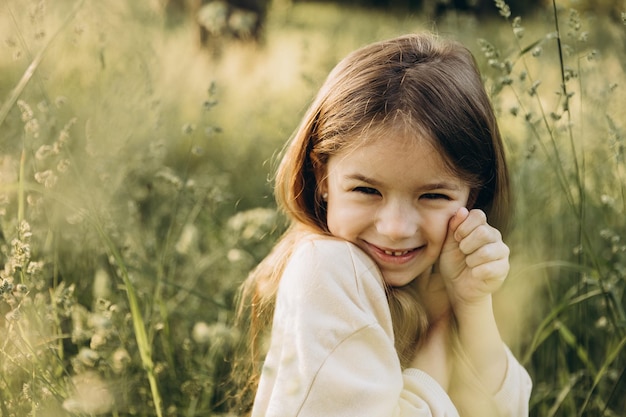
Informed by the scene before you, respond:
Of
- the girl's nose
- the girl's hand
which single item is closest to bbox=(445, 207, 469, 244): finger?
the girl's hand

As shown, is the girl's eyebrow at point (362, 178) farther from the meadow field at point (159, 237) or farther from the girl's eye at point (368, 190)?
the meadow field at point (159, 237)

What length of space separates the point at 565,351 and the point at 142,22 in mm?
2284

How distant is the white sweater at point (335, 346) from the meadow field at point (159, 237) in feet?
0.57

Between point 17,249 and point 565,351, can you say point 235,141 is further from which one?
point 17,249

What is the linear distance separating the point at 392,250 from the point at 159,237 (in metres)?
1.52

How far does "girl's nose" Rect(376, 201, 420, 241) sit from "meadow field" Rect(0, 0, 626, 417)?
15.3 inches

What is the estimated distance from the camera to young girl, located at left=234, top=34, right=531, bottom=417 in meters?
1.48

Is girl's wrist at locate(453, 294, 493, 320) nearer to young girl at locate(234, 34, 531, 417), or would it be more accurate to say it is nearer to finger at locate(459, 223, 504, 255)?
young girl at locate(234, 34, 531, 417)

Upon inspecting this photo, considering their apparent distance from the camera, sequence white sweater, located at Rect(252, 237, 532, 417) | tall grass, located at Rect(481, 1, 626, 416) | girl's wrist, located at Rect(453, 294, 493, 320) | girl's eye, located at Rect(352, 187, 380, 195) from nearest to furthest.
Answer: white sweater, located at Rect(252, 237, 532, 417)
girl's eye, located at Rect(352, 187, 380, 195)
girl's wrist, located at Rect(453, 294, 493, 320)
tall grass, located at Rect(481, 1, 626, 416)

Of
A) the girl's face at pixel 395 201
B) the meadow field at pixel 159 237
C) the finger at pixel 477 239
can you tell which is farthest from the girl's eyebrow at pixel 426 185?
the meadow field at pixel 159 237

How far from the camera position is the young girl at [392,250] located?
4.85 feet

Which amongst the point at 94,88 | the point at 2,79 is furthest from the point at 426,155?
the point at 2,79

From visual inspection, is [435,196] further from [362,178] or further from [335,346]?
[335,346]

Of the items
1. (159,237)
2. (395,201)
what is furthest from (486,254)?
(159,237)
